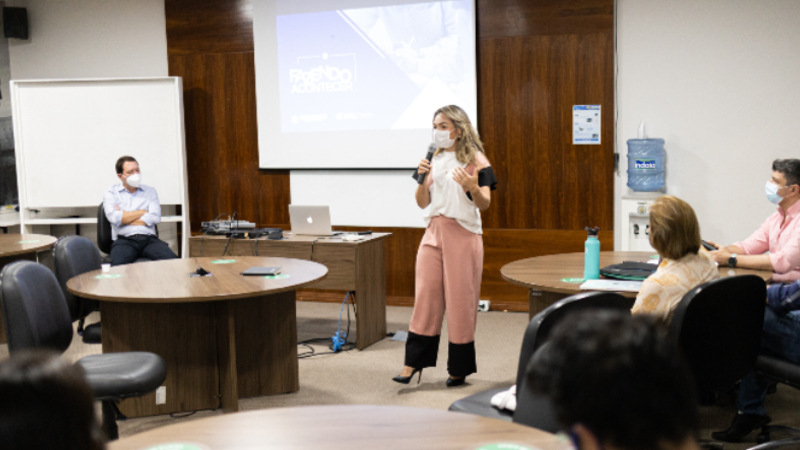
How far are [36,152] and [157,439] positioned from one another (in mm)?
6104

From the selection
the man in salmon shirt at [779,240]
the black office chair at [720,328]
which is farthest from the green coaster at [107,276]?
the man in salmon shirt at [779,240]

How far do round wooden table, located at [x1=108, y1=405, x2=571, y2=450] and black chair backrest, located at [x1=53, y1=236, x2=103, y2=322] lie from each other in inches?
97.9

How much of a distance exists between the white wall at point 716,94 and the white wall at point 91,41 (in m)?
4.53

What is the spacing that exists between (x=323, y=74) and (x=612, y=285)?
13.6 ft

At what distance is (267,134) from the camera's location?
259 inches

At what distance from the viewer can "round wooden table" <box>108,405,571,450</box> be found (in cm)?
139

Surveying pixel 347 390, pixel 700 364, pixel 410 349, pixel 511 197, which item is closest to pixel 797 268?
pixel 700 364

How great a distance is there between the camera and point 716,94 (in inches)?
211

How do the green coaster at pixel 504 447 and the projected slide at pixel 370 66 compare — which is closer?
the green coaster at pixel 504 447

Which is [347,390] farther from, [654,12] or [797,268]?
[654,12]

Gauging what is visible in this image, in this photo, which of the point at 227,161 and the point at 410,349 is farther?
the point at 227,161

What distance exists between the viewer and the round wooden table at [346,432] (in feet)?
4.55

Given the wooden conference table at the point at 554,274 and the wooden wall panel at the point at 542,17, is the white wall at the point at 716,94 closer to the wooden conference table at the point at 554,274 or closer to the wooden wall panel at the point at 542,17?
the wooden wall panel at the point at 542,17

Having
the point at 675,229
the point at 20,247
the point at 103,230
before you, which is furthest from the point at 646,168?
the point at 20,247
